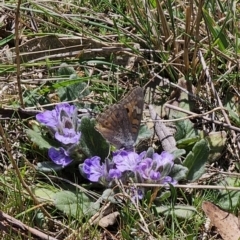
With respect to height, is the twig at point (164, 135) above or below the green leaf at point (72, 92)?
below

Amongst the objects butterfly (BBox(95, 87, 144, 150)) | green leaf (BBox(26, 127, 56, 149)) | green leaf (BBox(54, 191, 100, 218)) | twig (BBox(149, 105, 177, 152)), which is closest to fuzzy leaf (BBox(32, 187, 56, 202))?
green leaf (BBox(54, 191, 100, 218))

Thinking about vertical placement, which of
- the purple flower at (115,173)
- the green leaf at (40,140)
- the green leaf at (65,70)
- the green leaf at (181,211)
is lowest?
the green leaf at (181,211)

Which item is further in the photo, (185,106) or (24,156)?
(185,106)

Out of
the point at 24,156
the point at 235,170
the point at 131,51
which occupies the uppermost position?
the point at 131,51

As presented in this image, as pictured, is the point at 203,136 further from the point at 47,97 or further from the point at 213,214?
the point at 47,97

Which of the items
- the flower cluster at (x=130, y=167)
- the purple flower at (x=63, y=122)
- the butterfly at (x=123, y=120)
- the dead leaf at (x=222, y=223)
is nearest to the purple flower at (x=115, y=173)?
the flower cluster at (x=130, y=167)

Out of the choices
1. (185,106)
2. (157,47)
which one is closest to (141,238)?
(185,106)

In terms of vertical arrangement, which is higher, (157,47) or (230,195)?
(157,47)

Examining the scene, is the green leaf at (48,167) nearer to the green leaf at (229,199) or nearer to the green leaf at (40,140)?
the green leaf at (40,140)

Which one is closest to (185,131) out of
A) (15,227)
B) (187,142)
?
(187,142)
